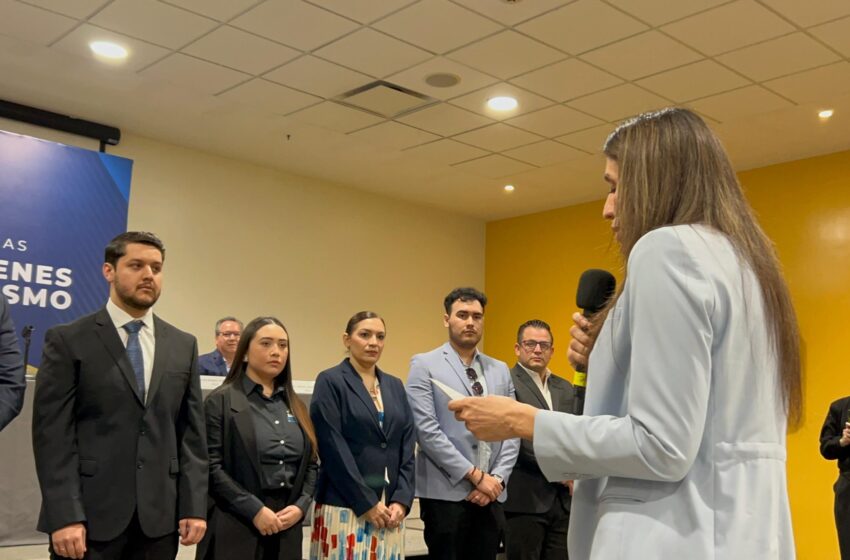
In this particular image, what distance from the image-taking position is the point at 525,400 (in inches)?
169

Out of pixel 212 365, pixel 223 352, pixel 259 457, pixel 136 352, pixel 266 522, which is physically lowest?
pixel 266 522

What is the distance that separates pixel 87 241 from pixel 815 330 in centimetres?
589

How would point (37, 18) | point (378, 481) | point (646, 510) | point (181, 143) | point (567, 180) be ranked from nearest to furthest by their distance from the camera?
point (646, 510)
point (378, 481)
point (37, 18)
point (181, 143)
point (567, 180)

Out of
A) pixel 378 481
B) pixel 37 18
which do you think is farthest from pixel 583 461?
pixel 37 18

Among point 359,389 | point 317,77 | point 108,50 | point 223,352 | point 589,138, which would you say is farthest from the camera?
point 589,138

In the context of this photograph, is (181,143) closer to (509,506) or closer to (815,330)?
(509,506)

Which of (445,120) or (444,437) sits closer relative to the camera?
(444,437)

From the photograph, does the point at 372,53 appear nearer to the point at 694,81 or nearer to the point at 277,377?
the point at 694,81

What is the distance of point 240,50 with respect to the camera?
17.0ft

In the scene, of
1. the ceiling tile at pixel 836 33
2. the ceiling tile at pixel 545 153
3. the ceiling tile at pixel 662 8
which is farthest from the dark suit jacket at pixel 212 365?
the ceiling tile at pixel 836 33

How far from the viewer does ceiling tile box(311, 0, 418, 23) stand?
4469 mm

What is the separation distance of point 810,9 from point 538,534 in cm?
311

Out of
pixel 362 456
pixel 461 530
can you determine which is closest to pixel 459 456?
pixel 461 530

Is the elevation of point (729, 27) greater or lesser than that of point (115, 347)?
greater
